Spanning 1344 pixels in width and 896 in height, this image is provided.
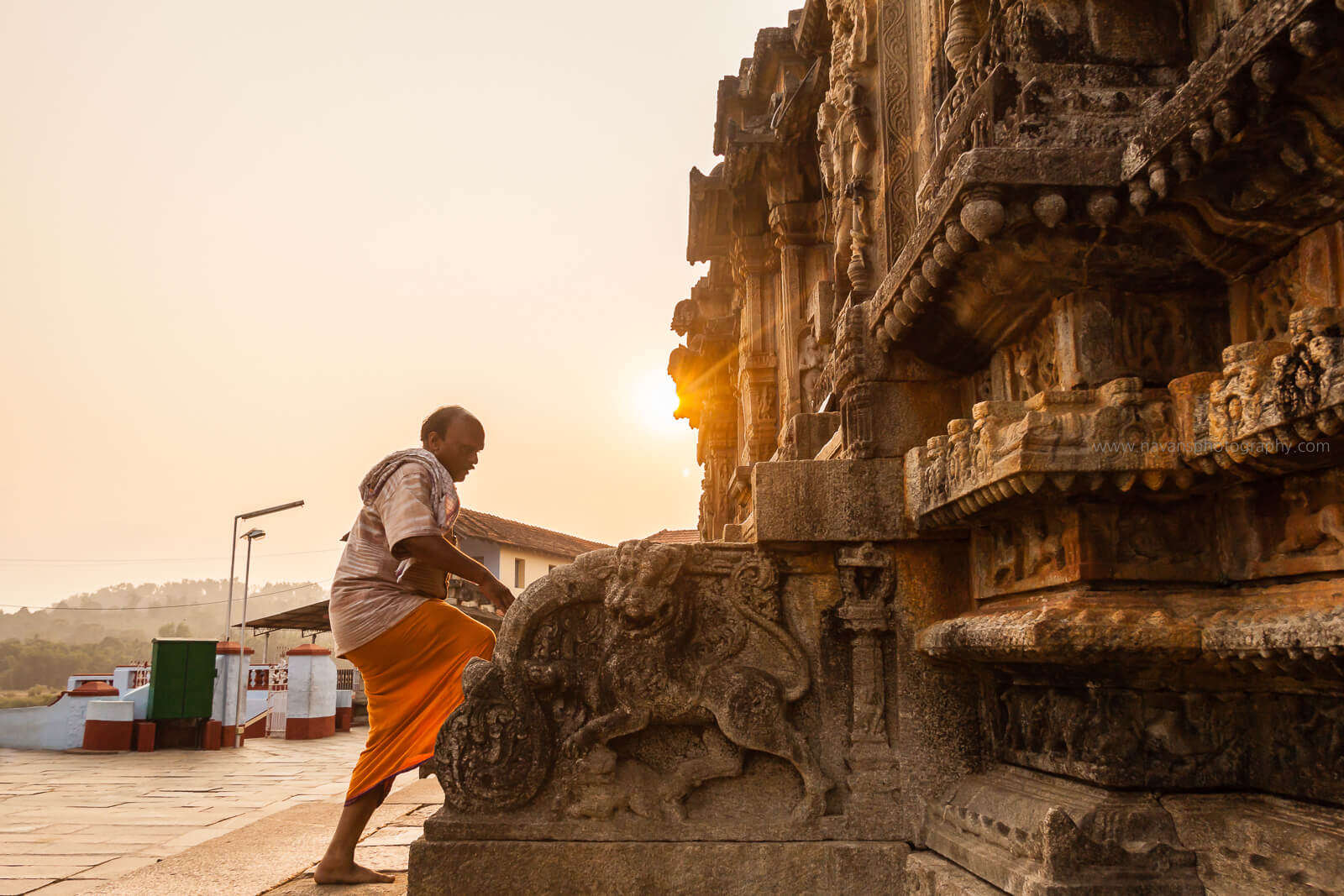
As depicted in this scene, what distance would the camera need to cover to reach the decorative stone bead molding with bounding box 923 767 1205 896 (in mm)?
2545

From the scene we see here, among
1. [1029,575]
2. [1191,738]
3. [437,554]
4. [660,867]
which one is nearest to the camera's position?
[1191,738]

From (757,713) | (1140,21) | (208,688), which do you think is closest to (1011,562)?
(757,713)

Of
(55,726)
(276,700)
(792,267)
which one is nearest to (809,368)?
(792,267)

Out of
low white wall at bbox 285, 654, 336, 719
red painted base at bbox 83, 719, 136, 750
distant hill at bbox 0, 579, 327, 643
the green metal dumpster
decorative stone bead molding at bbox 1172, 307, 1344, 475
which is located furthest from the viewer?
distant hill at bbox 0, 579, 327, 643

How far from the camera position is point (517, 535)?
35.2 m

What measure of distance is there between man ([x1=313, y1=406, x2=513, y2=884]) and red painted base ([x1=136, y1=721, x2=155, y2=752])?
44.8 ft

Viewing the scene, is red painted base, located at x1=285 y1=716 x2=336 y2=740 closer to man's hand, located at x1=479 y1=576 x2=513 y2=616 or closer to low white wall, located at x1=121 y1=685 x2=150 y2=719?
low white wall, located at x1=121 y1=685 x2=150 y2=719

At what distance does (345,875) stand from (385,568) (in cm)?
111

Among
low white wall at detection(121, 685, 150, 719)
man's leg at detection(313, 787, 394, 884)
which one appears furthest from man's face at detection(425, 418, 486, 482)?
low white wall at detection(121, 685, 150, 719)

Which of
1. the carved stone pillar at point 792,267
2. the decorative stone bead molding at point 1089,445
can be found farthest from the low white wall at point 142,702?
the decorative stone bead molding at point 1089,445

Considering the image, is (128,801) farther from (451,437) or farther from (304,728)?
(304,728)

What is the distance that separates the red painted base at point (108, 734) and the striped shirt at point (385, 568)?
13718mm

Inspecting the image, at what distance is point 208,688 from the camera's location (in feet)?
51.3

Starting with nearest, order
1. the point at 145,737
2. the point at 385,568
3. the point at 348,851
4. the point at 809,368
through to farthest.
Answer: the point at 348,851
the point at 385,568
the point at 809,368
the point at 145,737
